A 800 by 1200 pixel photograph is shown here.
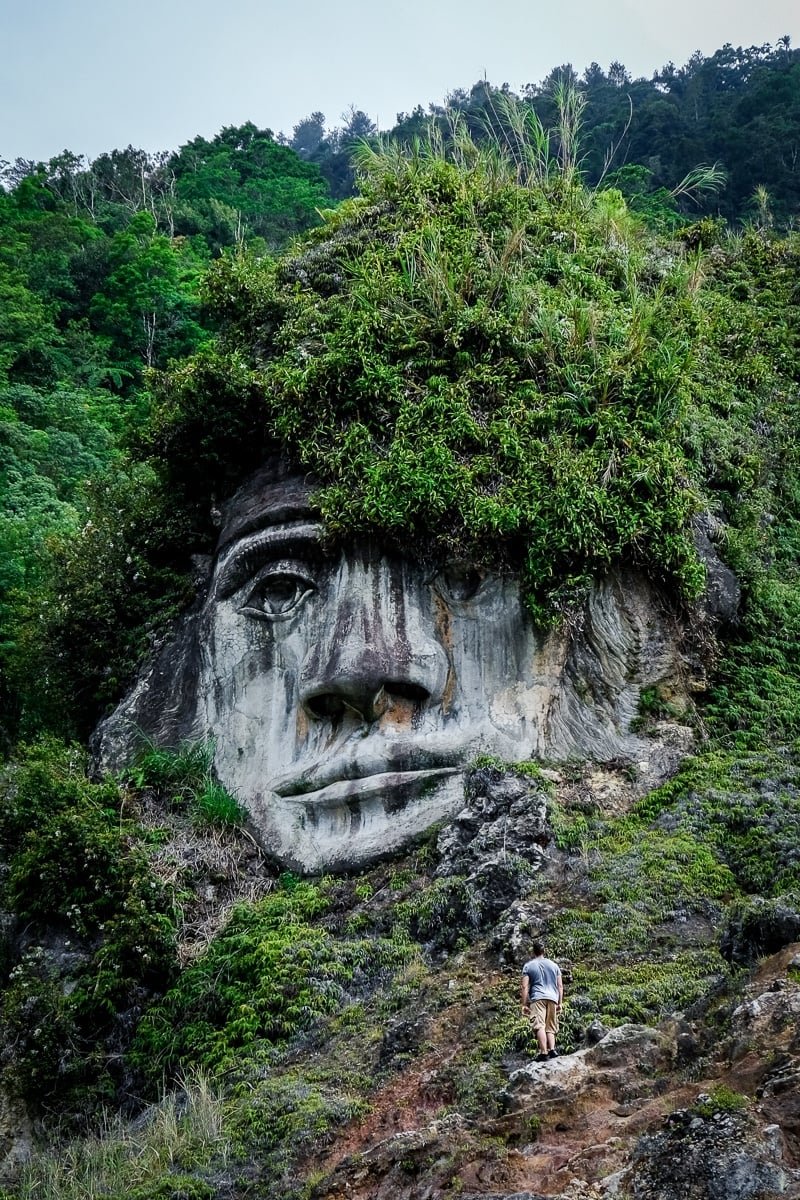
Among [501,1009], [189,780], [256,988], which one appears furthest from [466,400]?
[501,1009]

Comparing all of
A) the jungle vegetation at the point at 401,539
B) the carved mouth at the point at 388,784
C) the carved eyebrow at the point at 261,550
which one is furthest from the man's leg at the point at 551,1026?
the carved eyebrow at the point at 261,550

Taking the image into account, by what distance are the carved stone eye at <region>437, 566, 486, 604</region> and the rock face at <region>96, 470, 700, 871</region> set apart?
0.01 metres

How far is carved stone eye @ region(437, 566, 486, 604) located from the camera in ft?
34.9

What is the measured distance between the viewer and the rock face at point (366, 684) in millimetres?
10086

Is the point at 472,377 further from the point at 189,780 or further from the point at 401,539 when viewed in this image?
the point at 189,780

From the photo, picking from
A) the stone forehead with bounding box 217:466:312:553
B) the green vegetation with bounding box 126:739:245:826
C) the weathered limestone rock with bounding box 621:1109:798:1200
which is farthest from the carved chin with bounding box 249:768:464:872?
the weathered limestone rock with bounding box 621:1109:798:1200

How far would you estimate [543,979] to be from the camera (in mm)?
6988

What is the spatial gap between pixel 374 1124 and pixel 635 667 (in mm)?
4835

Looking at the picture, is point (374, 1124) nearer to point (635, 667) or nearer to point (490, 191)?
point (635, 667)

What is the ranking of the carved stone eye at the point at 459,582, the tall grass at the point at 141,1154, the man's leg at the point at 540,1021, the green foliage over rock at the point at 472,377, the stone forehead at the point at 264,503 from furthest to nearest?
1. the stone forehead at the point at 264,503
2. the carved stone eye at the point at 459,582
3. the green foliage over rock at the point at 472,377
4. the tall grass at the point at 141,1154
5. the man's leg at the point at 540,1021

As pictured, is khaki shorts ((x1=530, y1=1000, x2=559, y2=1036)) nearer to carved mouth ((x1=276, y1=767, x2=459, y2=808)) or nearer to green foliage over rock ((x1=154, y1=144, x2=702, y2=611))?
carved mouth ((x1=276, y1=767, x2=459, y2=808))

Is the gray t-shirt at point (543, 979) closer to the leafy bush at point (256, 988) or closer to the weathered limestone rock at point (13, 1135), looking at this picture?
the leafy bush at point (256, 988)

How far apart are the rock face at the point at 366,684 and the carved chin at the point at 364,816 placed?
1 centimetres

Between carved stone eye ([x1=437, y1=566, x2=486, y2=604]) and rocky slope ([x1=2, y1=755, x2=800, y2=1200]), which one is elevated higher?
carved stone eye ([x1=437, y1=566, x2=486, y2=604])
